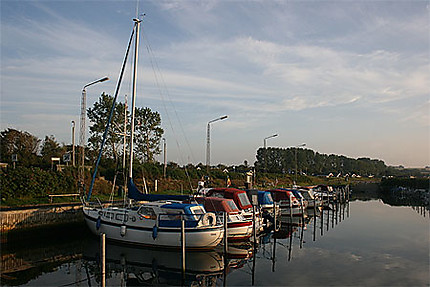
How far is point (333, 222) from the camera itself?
33.6 meters

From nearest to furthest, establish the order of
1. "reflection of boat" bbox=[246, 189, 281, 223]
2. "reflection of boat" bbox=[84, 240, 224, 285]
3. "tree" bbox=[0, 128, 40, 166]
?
1. "reflection of boat" bbox=[84, 240, 224, 285]
2. "reflection of boat" bbox=[246, 189, 281, 223]
3. "tree" bbox=[0, 128, 40, 166]

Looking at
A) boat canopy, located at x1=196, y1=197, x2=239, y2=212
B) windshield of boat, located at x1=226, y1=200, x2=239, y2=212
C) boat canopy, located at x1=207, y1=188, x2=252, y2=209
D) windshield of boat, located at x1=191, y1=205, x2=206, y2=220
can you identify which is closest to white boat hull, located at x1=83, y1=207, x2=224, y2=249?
windshield of boat, located at x1=191, y1=205, x2=206, y2=220

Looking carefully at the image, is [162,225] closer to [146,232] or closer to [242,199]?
[146,232]

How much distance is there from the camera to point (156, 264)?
1806 centimetres

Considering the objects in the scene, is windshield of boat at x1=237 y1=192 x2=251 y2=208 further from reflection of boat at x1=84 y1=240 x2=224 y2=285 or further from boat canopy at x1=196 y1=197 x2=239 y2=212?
reflection of boat at x1=84 y1=240 x2=224 y2=285

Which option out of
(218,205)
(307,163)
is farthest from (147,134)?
(307,163)

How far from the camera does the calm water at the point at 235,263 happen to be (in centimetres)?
1595

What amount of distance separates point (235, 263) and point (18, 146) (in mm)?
41815

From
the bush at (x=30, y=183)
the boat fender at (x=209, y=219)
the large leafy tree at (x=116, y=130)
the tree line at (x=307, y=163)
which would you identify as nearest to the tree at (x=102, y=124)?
the large leafy tree at (x=116, y=130)

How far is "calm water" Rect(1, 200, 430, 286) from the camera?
16.0 meters

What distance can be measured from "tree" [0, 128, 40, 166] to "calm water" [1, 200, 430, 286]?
25222 mm

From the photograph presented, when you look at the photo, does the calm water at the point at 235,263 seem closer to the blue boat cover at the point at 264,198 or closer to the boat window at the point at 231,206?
the boat window at the point at 231,206

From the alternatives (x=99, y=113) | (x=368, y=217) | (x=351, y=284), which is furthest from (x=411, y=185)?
(x=351, y=284)

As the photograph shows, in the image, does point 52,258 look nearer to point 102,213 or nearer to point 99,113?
point 102,213
